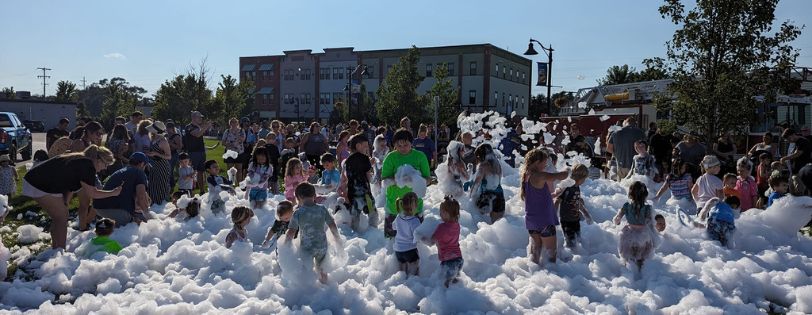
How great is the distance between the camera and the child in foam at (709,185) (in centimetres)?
941

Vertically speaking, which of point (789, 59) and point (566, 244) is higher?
point (789, 59)

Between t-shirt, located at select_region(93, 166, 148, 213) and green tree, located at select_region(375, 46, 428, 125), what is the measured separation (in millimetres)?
34253

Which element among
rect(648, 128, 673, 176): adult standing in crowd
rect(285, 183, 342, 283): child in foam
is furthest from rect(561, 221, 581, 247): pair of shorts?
rect(648, 128, 673, 176): adult standing in crowd

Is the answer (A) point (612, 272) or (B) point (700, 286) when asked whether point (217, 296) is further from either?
(B) point (700, 286)

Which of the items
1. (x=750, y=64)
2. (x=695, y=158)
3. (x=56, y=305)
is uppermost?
(x=750, y=64)

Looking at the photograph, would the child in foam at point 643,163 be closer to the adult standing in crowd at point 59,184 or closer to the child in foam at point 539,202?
the child in foam at point 539,202

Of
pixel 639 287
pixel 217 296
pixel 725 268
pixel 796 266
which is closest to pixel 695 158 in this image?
pixel 796 266

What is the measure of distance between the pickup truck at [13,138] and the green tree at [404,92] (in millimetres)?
24739

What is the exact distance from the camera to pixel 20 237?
30.4ft

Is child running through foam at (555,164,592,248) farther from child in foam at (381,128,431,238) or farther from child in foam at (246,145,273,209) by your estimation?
child in foam at (246,145,273,209)

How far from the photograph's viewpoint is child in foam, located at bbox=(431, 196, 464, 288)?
21.9 ft

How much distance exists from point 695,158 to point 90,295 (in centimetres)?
1169

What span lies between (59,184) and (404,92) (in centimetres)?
3601

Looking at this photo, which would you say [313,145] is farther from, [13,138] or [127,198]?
[13,138]
